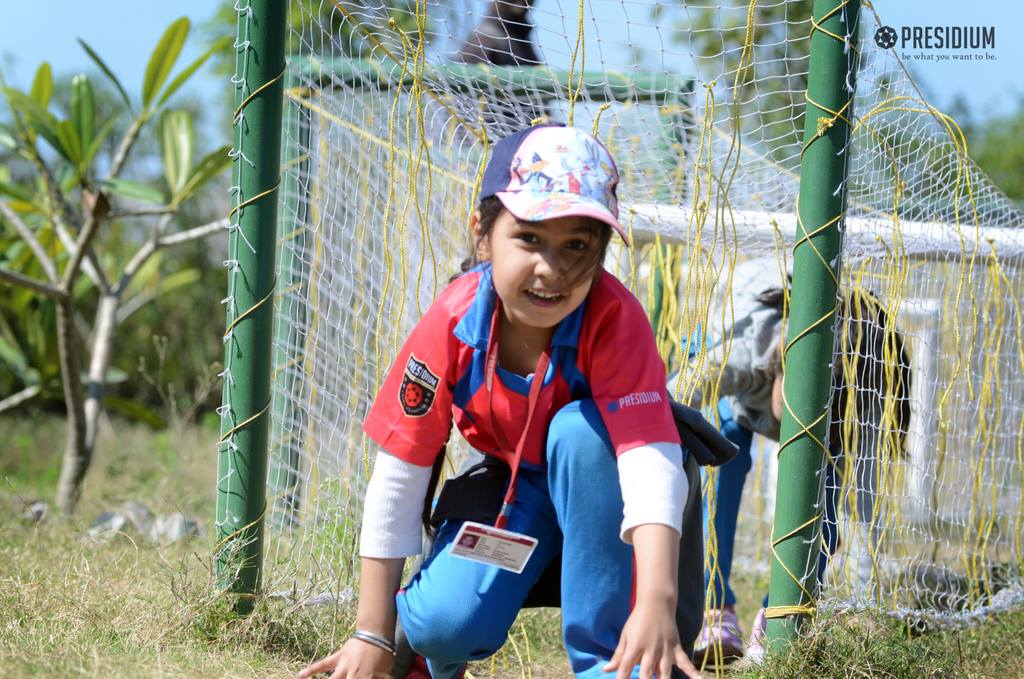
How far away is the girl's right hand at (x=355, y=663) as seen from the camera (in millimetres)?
1988

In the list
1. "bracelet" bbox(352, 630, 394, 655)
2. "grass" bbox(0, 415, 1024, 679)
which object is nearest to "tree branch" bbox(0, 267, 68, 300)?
"grass" bbox(0, 415, 1024, 679)

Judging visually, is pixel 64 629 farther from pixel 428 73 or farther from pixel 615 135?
pixel 615 135

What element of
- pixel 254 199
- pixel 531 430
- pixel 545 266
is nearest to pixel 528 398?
pixel 531 430

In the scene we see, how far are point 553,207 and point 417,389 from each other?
1.50 feet

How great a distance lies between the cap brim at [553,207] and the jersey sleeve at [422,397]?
0.26m

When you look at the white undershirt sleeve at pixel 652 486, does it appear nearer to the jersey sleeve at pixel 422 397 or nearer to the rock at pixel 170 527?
the jersey sleeve at pixel 422 397

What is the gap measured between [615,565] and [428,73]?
1912 mm

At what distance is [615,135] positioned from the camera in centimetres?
377

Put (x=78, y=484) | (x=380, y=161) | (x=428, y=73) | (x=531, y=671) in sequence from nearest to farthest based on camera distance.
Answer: (x=531, y=671), (x=428, y=73), (x=380, y=161), (x=78, y=484)

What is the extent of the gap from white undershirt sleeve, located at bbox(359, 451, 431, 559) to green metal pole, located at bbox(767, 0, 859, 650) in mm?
830

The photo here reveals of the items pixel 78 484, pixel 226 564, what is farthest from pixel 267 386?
pixel 78 484

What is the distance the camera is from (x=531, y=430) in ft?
6.86

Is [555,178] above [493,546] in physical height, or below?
above

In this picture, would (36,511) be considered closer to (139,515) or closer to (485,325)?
(139,515)
